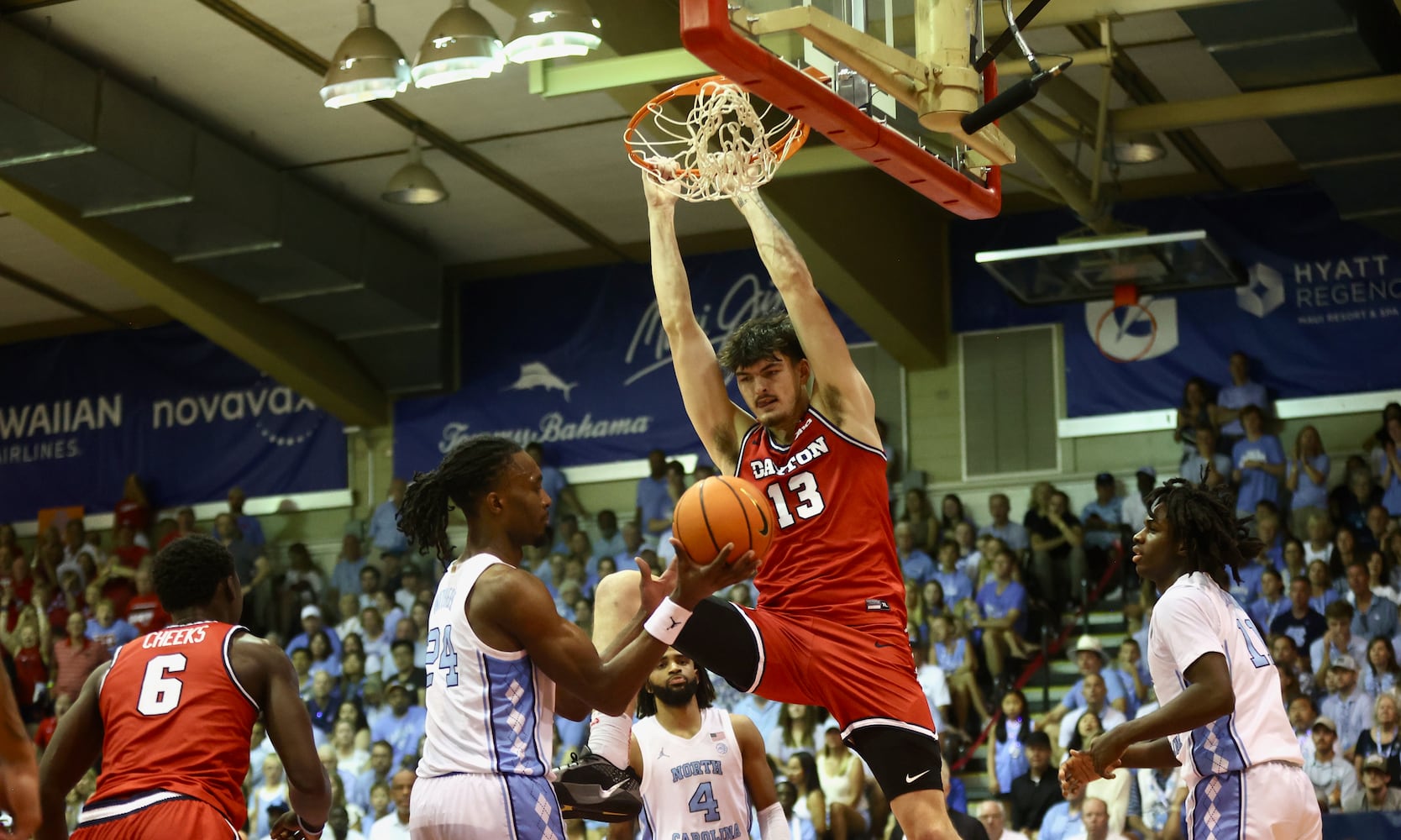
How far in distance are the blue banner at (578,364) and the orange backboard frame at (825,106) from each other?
1190 centimetres

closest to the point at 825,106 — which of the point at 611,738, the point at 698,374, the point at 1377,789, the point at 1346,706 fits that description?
the point at 698,374

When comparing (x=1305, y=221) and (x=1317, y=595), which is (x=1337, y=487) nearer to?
(x=1317, y=595)

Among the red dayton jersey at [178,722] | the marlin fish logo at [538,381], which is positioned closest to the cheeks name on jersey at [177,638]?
the red dayton jersey at [178,722]

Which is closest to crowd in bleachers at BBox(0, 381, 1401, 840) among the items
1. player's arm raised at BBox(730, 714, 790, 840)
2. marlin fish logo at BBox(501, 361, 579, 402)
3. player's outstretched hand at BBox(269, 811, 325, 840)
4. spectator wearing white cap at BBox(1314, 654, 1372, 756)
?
spectator wearing white cap at BBox(1314, 654, 1372, 756)

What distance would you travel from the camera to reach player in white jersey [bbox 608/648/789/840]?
7.82 m

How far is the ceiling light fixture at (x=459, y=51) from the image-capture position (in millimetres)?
12367

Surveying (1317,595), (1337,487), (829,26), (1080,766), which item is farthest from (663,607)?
(1337,487)

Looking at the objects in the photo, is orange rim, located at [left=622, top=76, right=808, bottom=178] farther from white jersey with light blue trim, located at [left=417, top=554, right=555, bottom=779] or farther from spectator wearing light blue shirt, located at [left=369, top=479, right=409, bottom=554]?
spectator wearing light blue shirt, located at [left=369, top=479, right=409, bottom=554]

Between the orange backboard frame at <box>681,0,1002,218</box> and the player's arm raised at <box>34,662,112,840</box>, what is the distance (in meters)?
3.01

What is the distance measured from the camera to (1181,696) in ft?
19.4

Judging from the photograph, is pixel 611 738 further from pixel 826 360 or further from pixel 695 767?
pixel 826 360

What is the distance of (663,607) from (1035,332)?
14.0 meters

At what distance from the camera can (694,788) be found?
7840 millimetres

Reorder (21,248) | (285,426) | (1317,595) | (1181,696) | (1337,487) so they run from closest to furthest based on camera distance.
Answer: (1181,696) < (1317,595) < (1337,487) < (21,248) < (285,426)
